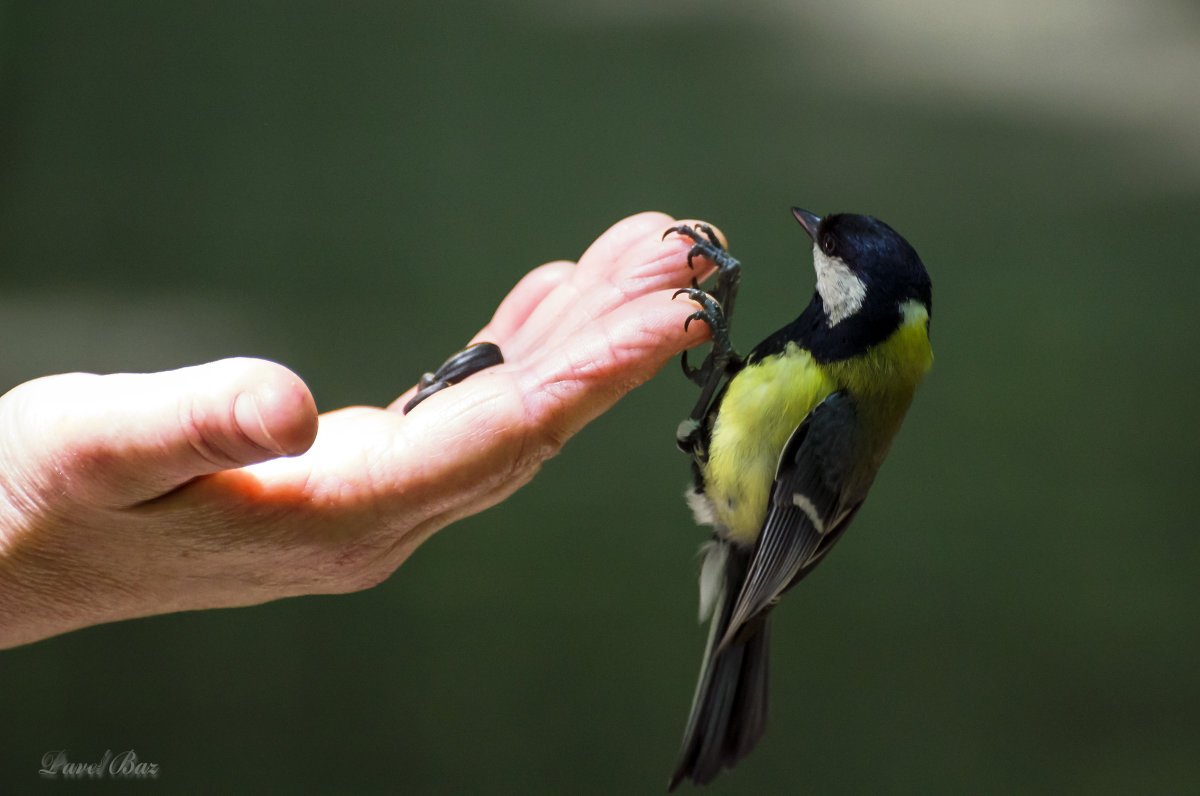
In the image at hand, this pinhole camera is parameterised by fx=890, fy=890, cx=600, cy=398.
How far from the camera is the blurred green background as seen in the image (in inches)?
54.4

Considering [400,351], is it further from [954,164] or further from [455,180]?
[954,164]

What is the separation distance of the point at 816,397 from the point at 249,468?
0.55 m

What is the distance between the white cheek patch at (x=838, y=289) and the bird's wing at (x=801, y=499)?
85 millimetres

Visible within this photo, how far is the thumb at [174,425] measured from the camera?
1.75 feet

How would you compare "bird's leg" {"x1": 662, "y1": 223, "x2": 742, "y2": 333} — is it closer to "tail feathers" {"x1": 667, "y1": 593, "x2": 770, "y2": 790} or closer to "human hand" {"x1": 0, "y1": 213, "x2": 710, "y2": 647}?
"human hand" {"x1": 0, "y1": 213, "x2": 710, "y2": 647}

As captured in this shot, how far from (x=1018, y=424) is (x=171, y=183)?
1427 mm

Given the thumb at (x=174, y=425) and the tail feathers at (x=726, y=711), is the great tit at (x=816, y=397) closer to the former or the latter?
the tail feathers at (x=726, y=711)

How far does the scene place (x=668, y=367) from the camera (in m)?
1.52

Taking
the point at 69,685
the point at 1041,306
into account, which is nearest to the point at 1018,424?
the point at 1041,306

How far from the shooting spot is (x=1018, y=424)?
1.45 meters
